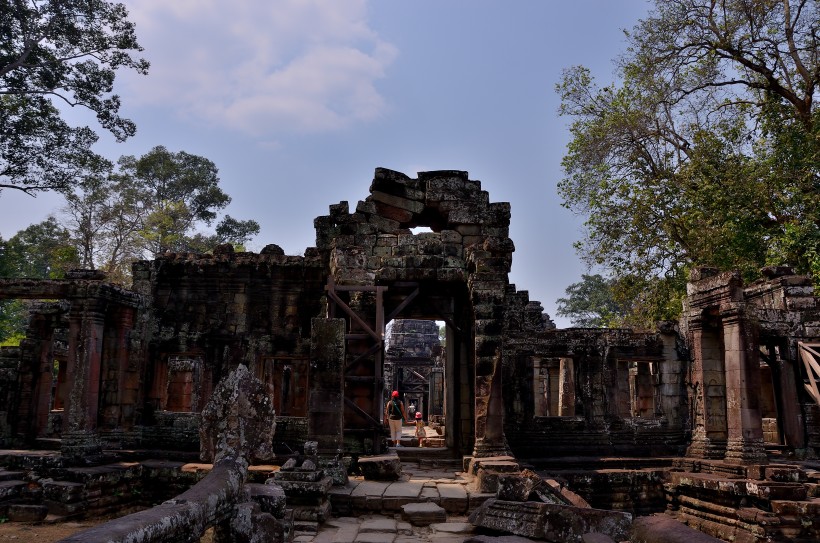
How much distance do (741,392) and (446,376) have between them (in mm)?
5838

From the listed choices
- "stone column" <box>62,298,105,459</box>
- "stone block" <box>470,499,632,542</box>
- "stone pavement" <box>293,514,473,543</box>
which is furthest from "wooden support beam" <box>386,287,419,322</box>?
"stone column" <box>62,298,105,459</box>

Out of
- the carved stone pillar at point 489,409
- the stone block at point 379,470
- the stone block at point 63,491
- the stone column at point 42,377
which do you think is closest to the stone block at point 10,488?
the stone block at point 63,491

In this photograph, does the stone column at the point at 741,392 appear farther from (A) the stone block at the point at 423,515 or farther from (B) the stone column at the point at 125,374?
(B) the stone column at the point at 125,374

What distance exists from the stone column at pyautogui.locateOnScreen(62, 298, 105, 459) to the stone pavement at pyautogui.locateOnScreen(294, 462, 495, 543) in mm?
5978

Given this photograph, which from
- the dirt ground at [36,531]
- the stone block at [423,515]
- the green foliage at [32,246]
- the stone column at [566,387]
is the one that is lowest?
the dirt ground at [36,531]

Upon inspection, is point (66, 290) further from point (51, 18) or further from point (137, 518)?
point (51, 18)

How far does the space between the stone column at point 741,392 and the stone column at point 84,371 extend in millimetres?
12301

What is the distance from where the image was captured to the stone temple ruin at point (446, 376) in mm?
10172

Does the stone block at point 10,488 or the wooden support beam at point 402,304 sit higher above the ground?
the wooden support beam at point 402,304

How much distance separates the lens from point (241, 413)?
5.62 meters

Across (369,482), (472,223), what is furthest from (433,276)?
(369,482)

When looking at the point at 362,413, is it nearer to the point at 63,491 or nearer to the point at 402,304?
the point at 402,304

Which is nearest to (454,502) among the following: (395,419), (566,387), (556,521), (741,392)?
(556,521)

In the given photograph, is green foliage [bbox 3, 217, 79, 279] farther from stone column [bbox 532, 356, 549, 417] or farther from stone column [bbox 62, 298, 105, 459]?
stone column [bbox 532, 356, 549, 417]
